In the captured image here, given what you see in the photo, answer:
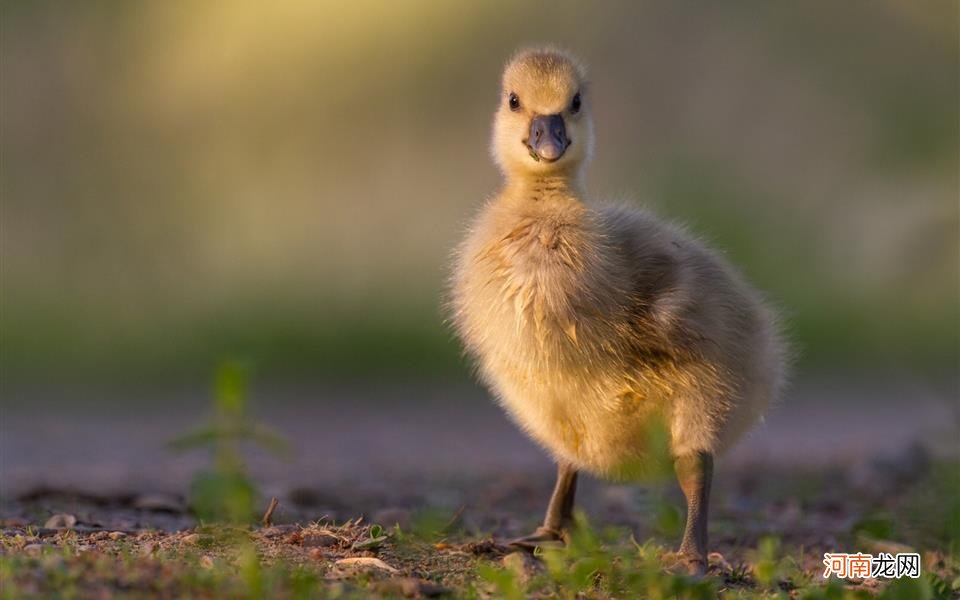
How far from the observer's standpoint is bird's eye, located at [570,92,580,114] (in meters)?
5.24

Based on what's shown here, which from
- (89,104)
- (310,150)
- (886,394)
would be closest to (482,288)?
(886,394)

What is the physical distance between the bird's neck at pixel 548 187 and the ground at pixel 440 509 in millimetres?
1116

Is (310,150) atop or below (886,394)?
atop

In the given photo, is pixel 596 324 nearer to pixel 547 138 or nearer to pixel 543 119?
pixel 547 138

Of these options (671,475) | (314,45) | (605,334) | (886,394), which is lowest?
(671,475)

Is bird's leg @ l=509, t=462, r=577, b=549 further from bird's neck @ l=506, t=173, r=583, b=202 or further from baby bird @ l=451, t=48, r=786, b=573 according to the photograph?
bird's neck @ l=506, t=173, r=583, b=202

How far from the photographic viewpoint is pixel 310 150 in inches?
556

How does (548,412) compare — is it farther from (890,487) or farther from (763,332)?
(890,487)

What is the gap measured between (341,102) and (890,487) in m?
8.31

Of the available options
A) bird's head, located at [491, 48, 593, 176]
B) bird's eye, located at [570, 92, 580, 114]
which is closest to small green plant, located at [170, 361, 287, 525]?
bird's head, located at [491, 48, 593, 176]

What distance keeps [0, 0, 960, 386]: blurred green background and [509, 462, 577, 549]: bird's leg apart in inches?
284

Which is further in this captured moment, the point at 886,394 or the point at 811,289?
the point at 811,289

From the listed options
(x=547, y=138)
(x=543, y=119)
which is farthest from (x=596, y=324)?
(x=543, y=119)

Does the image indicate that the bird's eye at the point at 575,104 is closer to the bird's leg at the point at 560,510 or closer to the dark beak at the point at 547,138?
the dark beak at the point at 547,138
